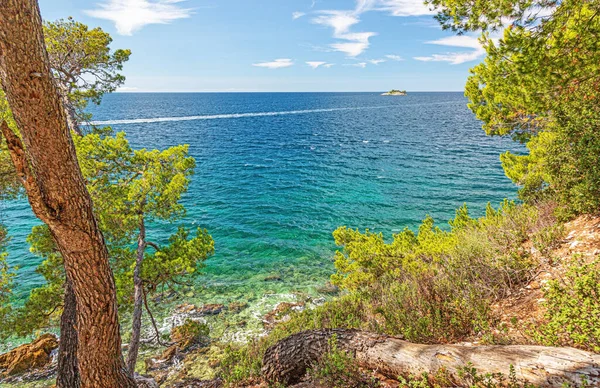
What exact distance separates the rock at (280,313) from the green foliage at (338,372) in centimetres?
870

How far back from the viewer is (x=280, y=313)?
45.7ft

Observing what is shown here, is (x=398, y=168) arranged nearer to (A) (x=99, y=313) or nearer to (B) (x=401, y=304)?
(B) (x=401, y=304)

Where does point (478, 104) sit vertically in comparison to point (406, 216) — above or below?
above

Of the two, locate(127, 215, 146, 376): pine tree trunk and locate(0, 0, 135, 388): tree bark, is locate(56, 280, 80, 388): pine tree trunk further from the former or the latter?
locate(0, 0, 135, 388): tree bark

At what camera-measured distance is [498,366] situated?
356cm

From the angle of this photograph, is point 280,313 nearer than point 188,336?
No

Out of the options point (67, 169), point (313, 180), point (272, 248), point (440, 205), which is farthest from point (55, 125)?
point (313, 180)

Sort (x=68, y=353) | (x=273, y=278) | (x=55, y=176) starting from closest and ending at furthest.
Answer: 1. (x=55, y=176)
2. (x=68, y=353)
3. (x=273, y=278)

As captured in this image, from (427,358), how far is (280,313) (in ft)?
35.0

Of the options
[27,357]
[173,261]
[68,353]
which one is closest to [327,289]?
[173,261]

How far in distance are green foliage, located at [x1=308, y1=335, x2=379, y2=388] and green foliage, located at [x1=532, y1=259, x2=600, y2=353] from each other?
2528 mm

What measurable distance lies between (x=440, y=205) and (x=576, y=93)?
19371 millimetres

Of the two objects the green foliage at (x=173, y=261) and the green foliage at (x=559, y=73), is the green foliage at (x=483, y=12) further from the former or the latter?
the green foliage at (x=173, y=261)

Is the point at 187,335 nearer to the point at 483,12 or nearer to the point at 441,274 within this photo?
the point at 441,274
